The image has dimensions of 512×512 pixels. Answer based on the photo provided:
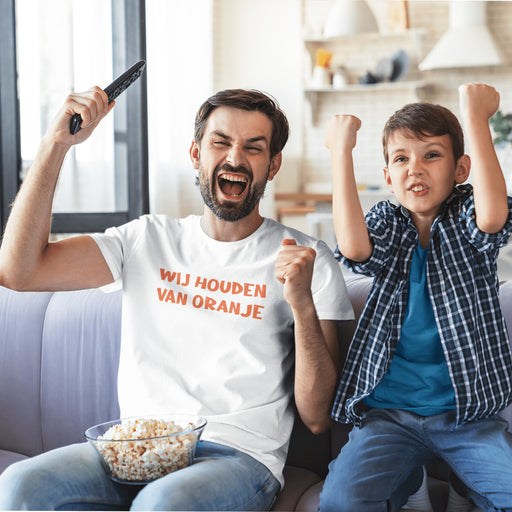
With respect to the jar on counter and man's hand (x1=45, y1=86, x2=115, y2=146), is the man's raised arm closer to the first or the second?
man's hand (x1=45, y1=86, x2=115, y2=146)

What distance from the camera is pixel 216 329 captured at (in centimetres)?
142

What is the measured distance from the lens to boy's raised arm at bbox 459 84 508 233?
1234mm

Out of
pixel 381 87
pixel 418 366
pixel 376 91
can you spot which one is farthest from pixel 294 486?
pixel 376 91

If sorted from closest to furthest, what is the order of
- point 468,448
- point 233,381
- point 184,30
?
point 468,448, point 233,381, point 184,30

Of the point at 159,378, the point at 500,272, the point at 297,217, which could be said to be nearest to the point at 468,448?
the point at 159,378

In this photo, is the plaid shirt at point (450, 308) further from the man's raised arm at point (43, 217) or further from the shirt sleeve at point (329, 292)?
the man's raised arm at point (43, 217)

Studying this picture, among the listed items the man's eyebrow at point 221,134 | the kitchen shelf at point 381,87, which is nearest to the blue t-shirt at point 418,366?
the man's eyebrow at point 221,134

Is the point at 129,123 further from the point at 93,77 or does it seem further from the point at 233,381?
the point at 233,381

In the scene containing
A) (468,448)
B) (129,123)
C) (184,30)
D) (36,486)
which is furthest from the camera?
(184,30)

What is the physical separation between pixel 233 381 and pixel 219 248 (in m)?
0.28

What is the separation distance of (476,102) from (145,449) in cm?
85

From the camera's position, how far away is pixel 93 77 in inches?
141

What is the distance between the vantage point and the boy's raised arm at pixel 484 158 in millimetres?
1234

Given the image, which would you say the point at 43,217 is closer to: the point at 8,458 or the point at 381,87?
the point at 8,458
